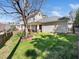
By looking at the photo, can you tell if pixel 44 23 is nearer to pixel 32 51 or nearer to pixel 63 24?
pixel 63 24

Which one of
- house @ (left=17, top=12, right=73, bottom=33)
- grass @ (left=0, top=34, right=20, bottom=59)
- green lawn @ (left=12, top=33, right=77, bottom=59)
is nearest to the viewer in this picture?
green lawn @ (left=12, top=33, right=77, bottom=59)

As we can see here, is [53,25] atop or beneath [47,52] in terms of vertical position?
atop

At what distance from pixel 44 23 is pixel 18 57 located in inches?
884

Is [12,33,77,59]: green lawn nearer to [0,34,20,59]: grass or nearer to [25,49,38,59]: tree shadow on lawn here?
[25,49,38,59]: tree shadow on lawn

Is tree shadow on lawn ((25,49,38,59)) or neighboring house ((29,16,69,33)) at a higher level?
neighboring house ((29,16,69,33))

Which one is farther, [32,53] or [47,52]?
[32,53]

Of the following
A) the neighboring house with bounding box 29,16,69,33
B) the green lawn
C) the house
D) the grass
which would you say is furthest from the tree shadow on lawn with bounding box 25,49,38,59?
the neighboring house with bounding box 29,16,69,33

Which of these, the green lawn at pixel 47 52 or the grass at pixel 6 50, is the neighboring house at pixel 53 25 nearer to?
the grass at pixel 6 50

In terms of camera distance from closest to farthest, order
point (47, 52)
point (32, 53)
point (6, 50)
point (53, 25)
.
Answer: point (47, 52), point (32, 53), point (6, 50), point (53, 25)

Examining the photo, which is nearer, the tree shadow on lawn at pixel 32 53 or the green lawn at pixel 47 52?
the green lawn at pixel 47 52

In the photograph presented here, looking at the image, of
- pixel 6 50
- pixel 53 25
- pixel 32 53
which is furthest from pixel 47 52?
pixel 53 25

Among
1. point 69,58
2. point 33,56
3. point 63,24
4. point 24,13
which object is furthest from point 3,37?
point 69,58

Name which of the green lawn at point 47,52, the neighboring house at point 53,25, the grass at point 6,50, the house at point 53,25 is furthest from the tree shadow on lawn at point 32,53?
the neighboring house at point 53,25

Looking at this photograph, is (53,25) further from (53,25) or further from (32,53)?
(32,53)
